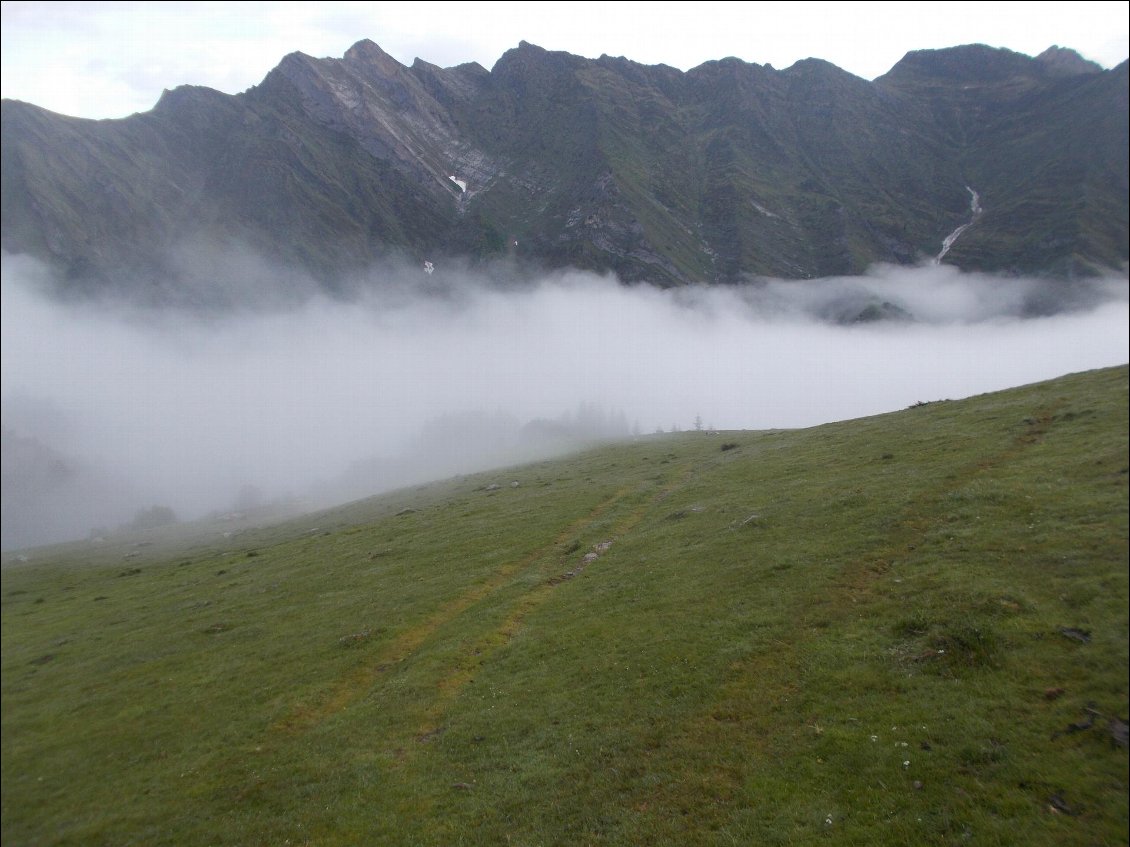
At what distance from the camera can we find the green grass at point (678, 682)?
14.4m

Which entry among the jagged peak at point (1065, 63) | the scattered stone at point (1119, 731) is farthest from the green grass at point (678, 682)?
the jagged peak at point (1065, 63)

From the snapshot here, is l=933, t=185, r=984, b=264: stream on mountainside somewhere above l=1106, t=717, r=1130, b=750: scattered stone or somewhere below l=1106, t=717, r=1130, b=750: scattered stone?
above

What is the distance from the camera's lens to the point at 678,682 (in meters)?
23.7

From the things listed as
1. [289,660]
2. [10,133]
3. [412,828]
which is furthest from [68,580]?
[412,828]

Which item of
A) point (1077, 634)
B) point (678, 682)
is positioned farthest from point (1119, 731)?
point (678, 682)

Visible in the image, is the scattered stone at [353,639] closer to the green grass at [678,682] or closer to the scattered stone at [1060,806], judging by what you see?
the green grass at [678,682]

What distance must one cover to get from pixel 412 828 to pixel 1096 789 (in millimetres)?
18770

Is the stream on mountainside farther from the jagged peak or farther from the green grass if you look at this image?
the green grass

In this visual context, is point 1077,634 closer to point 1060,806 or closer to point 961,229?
point 1060,806

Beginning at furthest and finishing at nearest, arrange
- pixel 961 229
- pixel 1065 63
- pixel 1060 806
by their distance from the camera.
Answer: pixel 961 229 → pixel 1065 63 → pixel 1060 806

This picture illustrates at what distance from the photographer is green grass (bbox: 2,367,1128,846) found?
47.2ft

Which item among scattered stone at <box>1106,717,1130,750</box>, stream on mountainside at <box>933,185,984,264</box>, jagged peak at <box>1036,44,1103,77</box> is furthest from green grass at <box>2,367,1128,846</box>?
jagged peak at <box>1036,44,1103,77</box>

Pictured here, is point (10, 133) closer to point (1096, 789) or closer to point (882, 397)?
point (882, 397)

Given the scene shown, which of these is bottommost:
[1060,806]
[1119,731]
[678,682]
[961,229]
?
[678,682]
